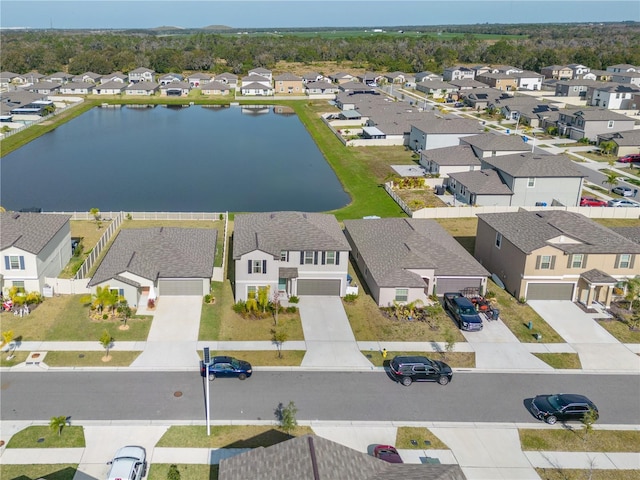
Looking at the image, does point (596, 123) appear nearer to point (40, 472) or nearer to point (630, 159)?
point (630, 159)

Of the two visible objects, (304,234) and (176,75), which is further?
(176,75)

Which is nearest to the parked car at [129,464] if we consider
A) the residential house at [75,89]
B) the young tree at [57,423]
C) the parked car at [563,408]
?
the young tree at [57,423]

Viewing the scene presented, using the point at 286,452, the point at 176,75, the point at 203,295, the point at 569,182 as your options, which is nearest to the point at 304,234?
the point at 203,295

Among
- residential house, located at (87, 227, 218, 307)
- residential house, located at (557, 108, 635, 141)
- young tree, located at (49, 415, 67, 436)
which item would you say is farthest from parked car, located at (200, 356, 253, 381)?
residential house, located at (557, 108, 635, 141)

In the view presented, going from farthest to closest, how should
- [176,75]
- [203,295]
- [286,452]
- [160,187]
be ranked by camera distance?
[176,75]
[160,187]
[203,295]
[286,452]

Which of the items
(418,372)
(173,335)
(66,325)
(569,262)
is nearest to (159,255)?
(173,335)

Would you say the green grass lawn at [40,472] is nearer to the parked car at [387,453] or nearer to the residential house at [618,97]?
the parked car at [387,453]

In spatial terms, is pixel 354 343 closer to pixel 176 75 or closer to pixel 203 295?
pixel 203 295
